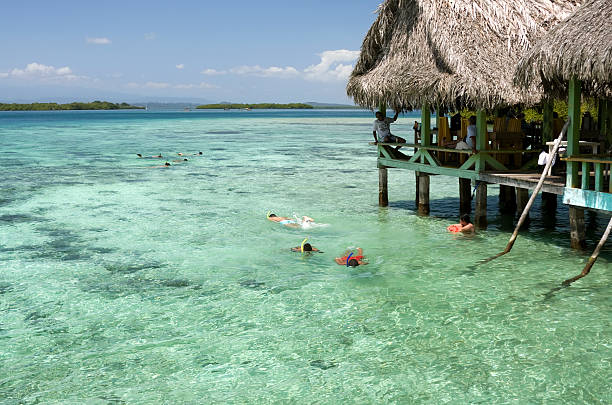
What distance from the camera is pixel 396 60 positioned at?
41.5 ft

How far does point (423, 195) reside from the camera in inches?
526

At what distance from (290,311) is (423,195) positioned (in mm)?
6610

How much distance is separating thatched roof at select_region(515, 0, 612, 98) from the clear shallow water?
277 cm

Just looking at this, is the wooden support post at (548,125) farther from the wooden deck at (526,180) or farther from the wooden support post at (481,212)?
the wooden support post at (481,212)

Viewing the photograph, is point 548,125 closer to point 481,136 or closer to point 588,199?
point 481,136

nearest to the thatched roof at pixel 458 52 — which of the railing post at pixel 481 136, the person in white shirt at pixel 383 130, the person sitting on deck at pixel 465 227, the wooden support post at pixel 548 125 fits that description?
the railing post at pixel 481 136

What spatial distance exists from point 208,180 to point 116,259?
10.9 m

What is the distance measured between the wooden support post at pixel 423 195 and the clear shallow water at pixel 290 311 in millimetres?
391

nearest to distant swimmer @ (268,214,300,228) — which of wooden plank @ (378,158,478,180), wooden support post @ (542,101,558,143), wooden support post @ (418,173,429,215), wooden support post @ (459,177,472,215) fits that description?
wooden plank @ (378,158,478,180)

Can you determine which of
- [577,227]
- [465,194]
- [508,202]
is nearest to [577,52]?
[577,227]

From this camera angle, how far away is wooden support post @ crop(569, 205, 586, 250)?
9.28 m

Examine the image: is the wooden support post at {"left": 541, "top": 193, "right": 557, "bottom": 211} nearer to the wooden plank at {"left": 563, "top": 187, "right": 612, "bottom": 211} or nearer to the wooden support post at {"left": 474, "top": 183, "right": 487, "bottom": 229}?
the wooden support post at {"left": 474, "top": 183, "right": 487, "bottom": 229}

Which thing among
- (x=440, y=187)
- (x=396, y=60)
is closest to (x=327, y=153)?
(x=440, y=187)

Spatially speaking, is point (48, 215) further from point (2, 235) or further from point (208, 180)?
point (208, 180)
